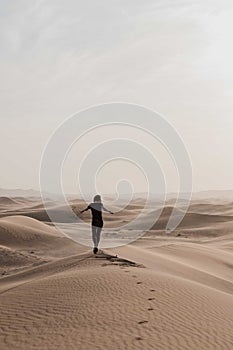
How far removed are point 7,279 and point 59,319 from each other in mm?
7480

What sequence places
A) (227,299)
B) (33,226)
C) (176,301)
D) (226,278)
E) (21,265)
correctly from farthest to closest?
(33,226)
(21,265)
(226,278)
(227,299)
(176,301)

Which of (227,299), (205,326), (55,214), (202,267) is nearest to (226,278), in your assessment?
(202,267)

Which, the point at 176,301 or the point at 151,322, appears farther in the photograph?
the point at 176,301

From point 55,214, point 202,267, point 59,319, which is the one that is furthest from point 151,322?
point 55,214

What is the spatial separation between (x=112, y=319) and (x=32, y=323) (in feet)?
4.07

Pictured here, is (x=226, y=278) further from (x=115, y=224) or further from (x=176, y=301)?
(x=115, y=224)

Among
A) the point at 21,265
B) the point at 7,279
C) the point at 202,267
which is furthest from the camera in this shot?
the point at 21,265

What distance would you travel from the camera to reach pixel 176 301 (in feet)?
26.8

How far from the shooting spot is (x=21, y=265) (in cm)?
1792

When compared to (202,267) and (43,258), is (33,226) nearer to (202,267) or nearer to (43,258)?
(43,258)

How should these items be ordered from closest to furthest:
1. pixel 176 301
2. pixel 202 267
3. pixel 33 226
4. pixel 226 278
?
pixel 176 301, pixel 226 278, pixel 202 267, pixel 33 226

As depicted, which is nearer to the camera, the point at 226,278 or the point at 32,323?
the point at 32,323

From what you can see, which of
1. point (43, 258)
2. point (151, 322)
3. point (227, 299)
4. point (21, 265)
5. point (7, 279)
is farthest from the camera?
point (43, 258)

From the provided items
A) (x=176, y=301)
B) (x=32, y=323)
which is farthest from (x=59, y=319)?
(x=176, y=301)
